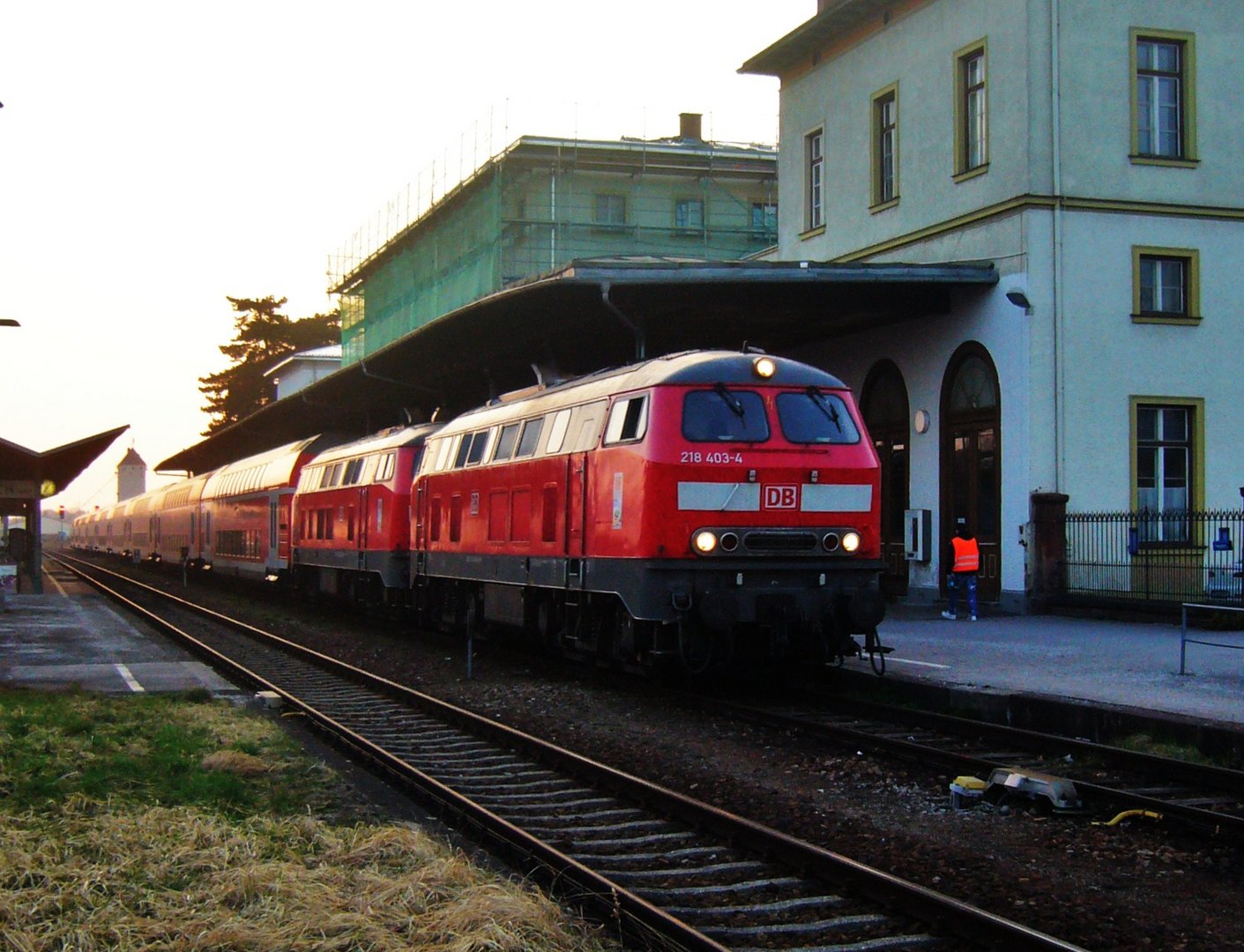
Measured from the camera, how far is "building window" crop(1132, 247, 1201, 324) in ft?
73.7

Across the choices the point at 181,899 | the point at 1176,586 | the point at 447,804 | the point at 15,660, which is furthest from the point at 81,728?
the point at 1176,586

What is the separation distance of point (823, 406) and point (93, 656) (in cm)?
943

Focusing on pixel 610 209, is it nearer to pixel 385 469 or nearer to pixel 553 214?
Answer: pixel 553 214

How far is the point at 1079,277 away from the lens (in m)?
22.0

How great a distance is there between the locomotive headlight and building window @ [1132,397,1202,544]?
39.5 feet

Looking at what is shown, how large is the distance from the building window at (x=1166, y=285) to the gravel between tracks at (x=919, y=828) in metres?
12.6

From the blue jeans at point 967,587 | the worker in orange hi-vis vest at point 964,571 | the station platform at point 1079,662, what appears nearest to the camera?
the station platform at point 1079,662

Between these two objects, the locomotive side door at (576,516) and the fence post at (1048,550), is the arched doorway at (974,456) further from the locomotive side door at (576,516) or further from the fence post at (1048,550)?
the locomotive side door at (576,516)

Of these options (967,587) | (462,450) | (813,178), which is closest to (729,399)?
(462,450)

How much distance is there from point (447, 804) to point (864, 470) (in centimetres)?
647

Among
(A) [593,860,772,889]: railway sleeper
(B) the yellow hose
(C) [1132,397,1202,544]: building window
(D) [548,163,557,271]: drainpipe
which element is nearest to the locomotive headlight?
(B) the yellow hose

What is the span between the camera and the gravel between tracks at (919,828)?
6.23 meters

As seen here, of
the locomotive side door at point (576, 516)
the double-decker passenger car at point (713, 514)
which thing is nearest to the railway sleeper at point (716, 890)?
the double-decker passenger car at point (713, 514)

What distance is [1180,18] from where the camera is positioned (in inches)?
896
